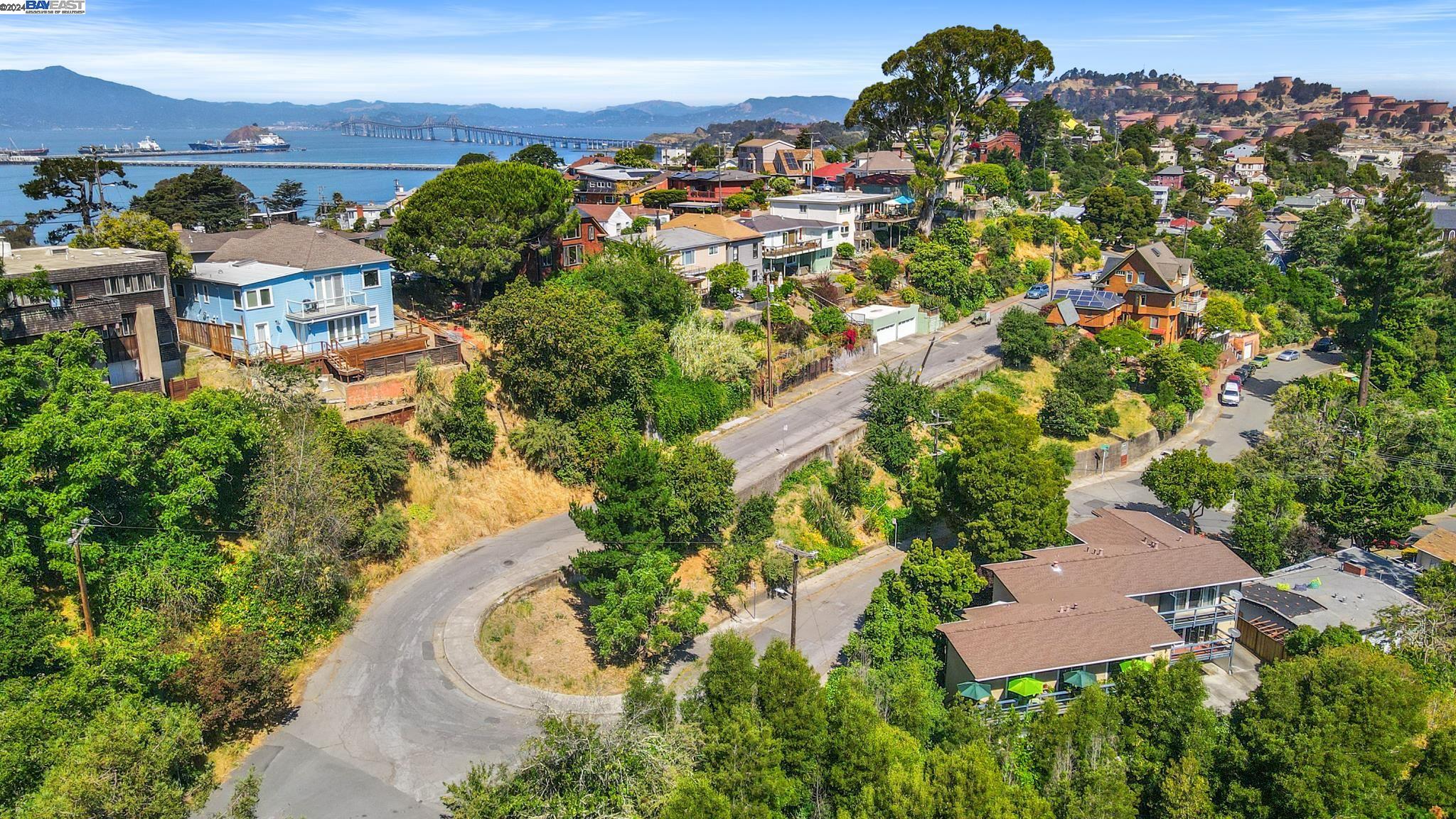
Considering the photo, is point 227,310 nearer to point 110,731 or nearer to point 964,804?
point 110,731

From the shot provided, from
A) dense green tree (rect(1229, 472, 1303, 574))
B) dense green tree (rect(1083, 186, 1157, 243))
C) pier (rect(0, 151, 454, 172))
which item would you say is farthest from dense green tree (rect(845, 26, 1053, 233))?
pier (rect(0, 151, 454, 172))

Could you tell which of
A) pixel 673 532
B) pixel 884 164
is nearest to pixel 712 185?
pixel 884 164

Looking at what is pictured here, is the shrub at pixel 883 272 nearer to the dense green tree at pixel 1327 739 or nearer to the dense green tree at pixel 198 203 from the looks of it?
the dense green tree at pixel 1327 739

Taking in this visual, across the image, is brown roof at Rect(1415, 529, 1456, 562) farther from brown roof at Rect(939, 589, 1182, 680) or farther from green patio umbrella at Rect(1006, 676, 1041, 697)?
green patio umbrella at Rect(1006, 676, 1041, 697)

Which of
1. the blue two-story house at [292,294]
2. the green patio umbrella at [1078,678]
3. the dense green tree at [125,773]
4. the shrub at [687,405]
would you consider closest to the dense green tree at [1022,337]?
the shrub at [687,405]

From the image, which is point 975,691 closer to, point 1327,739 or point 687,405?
point 1327,739
